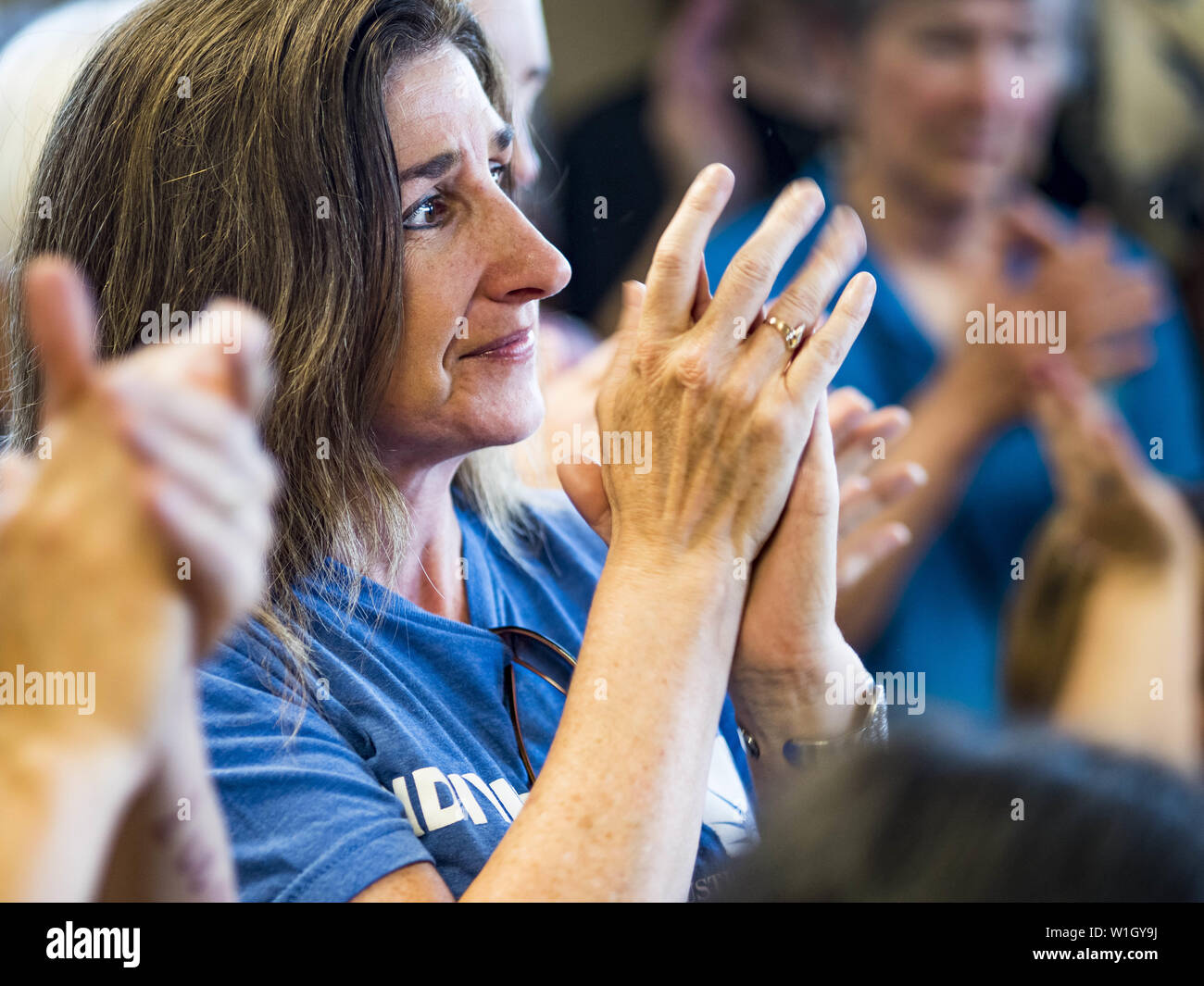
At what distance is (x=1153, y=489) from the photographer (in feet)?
4.44

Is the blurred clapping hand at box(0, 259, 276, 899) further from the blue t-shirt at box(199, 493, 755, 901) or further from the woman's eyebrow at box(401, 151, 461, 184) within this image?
the woman's eyebrow at box(401, 151, 461, 184)

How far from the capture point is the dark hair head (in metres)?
0.38

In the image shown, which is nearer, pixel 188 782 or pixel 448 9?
pixel 188 782

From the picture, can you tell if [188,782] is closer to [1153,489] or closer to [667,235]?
[667,235]

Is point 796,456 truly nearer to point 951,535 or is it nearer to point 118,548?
point 118,548

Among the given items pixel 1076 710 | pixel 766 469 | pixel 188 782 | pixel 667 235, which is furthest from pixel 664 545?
pixel 1076 710

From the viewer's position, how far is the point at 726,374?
2.21ft

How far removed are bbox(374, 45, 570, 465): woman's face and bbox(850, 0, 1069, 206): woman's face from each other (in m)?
0.75

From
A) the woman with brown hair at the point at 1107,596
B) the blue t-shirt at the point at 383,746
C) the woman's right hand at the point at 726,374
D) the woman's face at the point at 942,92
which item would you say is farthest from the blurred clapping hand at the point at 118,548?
the woman's face at the point at 942,92

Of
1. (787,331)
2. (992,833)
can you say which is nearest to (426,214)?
(787,331)

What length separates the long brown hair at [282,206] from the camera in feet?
2.32

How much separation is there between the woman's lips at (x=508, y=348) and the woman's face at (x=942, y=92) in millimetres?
757

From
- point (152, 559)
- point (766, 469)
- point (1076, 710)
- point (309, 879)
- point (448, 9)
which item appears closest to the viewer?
point (152, 559)
